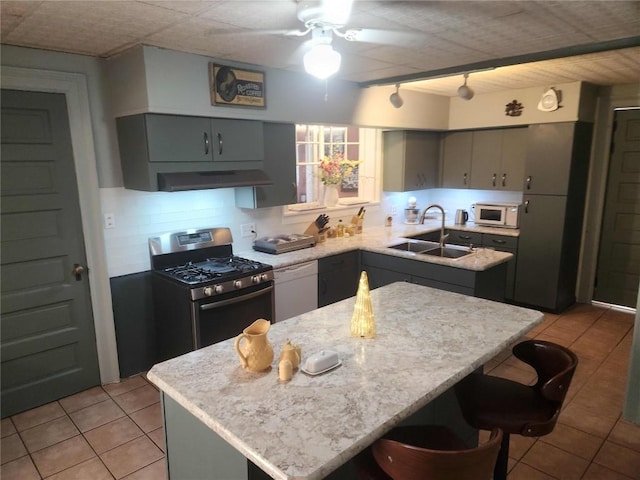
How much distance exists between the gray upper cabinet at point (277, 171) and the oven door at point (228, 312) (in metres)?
0.76

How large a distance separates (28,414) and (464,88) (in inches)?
157

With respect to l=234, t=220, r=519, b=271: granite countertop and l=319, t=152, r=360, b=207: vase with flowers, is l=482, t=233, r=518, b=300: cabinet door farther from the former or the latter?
l=319, t=152, r=360, b=207: vase with flowers

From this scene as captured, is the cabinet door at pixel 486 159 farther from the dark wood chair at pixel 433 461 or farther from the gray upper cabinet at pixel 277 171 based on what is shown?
the dark wood chair at pixel 433 461

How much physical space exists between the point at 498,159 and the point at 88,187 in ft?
Answer: 13.8

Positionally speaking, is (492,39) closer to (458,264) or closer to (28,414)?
(458,264)

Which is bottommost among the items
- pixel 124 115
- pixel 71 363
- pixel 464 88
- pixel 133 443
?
pixel 133 443

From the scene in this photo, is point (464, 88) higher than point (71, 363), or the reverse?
point (464, 88)

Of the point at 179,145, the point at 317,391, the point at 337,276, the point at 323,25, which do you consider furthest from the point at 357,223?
the point at 317,391

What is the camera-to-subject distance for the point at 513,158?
16.0 feet

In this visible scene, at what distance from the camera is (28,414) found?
117 inches

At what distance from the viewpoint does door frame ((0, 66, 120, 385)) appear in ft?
9.17

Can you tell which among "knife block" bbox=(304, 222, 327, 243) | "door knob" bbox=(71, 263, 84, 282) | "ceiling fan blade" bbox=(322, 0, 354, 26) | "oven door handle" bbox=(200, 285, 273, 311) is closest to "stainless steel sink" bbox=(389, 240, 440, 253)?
"knife block" bbox=(304, 222, 327, 243)

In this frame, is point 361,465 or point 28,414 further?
point 28,414

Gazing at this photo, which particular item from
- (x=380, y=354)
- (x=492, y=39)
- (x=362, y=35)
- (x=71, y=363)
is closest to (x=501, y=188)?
(x=492, y=39)
